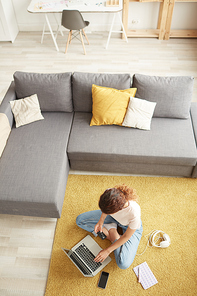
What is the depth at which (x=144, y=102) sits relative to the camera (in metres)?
2.64

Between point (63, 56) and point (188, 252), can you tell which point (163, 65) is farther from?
point (188, 252)

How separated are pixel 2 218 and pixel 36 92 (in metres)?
1.36

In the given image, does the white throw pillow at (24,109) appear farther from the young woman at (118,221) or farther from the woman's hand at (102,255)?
the woman's hand at (102,255)

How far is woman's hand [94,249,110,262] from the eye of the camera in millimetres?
2090

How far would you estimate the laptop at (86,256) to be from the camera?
2.14m

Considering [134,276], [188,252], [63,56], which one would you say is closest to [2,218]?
[134,276]

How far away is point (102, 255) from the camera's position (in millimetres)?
2092

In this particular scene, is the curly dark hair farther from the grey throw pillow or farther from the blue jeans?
the grey throw pillow

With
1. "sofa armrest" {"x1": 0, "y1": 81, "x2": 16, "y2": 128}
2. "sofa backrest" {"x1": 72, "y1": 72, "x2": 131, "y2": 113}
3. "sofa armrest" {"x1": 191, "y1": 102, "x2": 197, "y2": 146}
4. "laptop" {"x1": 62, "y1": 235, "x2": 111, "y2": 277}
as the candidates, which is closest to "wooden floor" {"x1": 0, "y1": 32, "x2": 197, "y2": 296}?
"sofa armrest" {"x1": 191, "y1": 102, "x2": 197, "y2": 146}

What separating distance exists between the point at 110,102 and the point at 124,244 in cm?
137

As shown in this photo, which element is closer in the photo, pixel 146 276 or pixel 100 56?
pixel 146 276

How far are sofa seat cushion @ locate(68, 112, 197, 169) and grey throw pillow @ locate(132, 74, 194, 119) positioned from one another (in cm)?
14

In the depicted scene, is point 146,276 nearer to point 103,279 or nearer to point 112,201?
point 103,279

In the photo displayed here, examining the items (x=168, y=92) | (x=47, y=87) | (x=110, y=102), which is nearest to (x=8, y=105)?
→ (x=47, y=87)
